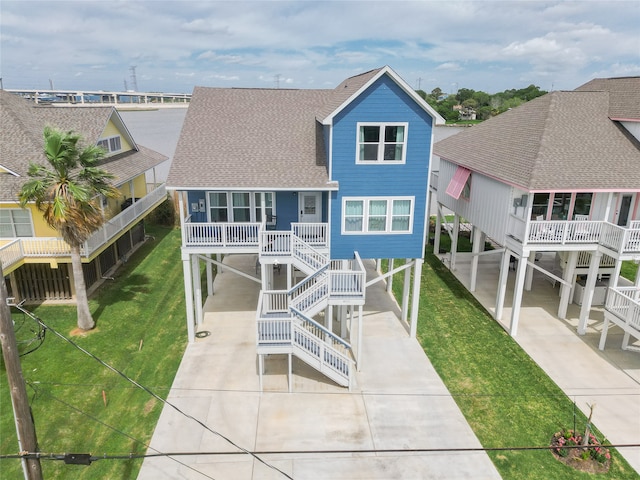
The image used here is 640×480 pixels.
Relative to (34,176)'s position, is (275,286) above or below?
below

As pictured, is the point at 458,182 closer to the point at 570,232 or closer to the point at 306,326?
the point at 570,232

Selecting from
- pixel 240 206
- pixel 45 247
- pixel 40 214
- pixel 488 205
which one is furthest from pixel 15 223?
pixel 488 205

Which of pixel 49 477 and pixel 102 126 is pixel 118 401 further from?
pixel 102 126

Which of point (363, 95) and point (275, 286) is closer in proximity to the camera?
point (363, 95)

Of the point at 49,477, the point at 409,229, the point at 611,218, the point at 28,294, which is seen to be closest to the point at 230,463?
the point at 49,477

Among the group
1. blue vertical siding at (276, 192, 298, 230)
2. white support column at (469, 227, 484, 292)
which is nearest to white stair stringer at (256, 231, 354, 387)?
blue vertical siding at (276, 192, 298, 230)

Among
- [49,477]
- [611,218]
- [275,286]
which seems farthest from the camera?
[275,286]

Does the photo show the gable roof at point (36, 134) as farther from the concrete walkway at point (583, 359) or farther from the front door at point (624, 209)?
the front door at point (624, 209)
